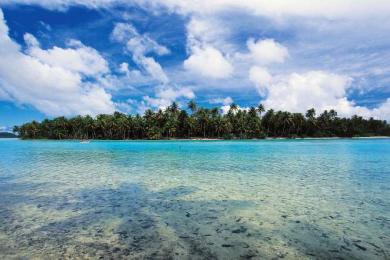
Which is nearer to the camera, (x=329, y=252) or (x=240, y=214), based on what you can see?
(x=329, y=252)

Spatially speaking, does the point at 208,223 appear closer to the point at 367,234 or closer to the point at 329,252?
the point at 329,252

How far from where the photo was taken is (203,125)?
96.1 m

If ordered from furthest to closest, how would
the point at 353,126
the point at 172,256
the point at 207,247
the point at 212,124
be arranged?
the point at 353,126 < the point at 212,124 < the point at 207,247 < the point at 172,256

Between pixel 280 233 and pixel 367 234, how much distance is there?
6.37 feet

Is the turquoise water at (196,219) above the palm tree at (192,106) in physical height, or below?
below

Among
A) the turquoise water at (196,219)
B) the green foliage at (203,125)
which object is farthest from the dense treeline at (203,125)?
the turquoise water at (196,219)

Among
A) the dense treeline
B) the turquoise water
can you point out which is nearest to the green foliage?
the dense treeline

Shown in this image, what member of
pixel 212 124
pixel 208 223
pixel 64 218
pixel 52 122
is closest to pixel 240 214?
pixel 208 223

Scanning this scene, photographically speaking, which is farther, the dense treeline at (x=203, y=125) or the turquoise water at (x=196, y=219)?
the dense treeline at (x=203, y=125)

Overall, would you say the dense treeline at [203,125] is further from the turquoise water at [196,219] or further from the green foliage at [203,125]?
the turquoise water at [196,219]

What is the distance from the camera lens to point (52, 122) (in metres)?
113

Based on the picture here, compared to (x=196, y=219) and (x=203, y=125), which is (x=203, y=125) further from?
(x=196, y=219)

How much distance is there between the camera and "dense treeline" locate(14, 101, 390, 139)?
93688 mm

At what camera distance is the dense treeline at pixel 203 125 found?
93.7 m
